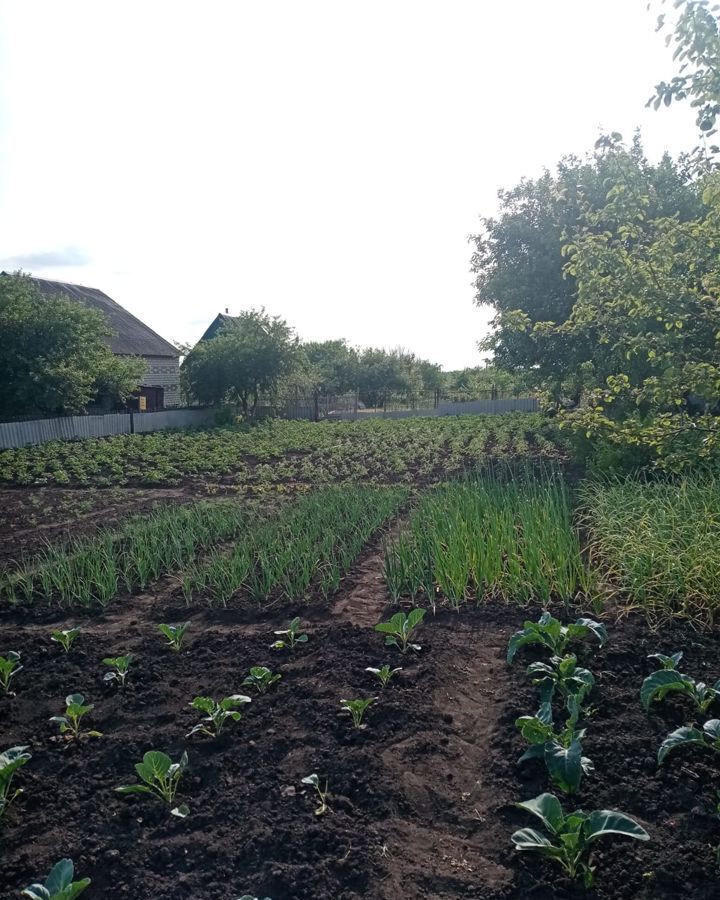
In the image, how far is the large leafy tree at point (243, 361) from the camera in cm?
2753

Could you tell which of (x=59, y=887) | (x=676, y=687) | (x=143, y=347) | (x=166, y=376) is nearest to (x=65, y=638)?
(x=59, y=887)

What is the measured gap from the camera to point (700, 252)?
4945 mm

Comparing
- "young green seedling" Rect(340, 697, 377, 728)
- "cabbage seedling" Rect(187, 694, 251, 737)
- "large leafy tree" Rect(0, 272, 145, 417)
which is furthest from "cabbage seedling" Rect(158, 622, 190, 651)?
"large leafy tree" Rect(0, 272, 145, 417)

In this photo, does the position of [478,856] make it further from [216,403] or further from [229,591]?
[216,403]

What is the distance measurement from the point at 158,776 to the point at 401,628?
5.37 ft

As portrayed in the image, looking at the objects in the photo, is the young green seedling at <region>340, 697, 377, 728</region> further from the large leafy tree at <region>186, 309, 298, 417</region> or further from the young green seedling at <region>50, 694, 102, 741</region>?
the large leafy tree at <region>186, 309, 298, 417</region>

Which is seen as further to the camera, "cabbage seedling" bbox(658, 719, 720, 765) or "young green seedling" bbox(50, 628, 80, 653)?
"young green seedling" bbox(50, 628, 80, 653)

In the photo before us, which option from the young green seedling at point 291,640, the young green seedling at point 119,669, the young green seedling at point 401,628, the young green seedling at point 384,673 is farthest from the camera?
the young green seedling at point 291,640

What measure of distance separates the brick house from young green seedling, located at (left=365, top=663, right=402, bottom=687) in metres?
26.8

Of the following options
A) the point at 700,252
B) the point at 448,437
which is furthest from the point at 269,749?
the point at 448,437

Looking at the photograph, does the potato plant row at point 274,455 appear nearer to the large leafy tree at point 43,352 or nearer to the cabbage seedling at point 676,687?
the large leafy tree at point 43,352

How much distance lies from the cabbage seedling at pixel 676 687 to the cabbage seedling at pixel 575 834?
2.89 ft

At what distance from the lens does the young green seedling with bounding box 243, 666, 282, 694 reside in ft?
11.9

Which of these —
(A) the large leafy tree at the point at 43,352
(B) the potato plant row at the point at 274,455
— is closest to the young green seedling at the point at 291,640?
(B) the potato plant row at the point at 274,455
